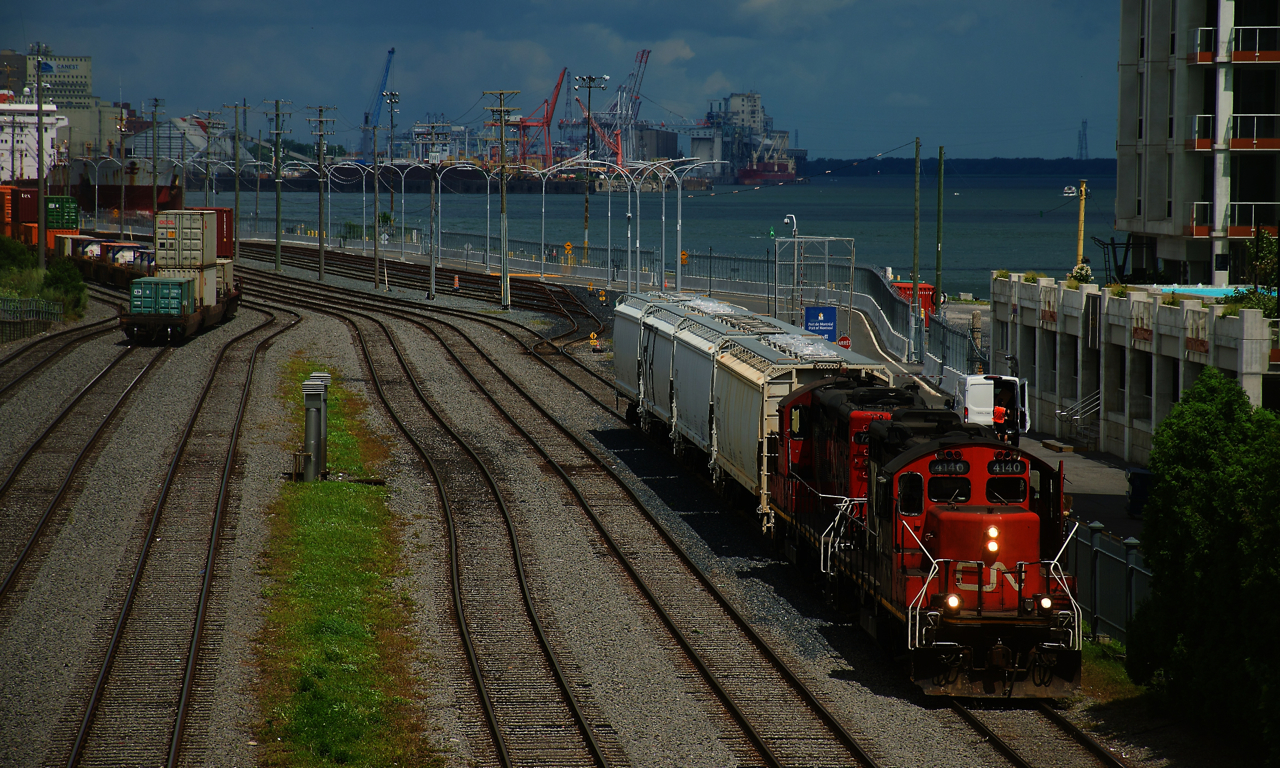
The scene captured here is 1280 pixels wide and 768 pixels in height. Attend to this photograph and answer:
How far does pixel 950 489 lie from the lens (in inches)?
694

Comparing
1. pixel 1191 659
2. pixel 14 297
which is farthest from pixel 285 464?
pixel 14 297

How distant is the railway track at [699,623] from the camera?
16.1 m

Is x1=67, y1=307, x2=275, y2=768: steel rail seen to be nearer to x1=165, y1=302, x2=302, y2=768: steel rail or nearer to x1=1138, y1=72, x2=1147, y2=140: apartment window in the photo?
x1=165, y1=302, x2=302, y2=768: steel rail

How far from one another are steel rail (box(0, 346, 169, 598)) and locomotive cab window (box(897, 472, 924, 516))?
1554 centimetres

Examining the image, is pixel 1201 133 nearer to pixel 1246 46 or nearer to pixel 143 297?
pixel 1246 46

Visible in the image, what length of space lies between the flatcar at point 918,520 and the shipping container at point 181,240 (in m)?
43.7

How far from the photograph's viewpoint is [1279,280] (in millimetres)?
23938

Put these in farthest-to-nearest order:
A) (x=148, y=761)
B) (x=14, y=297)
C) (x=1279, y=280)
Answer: (x=14, y=297) → (x=1279, y=280) → (x=148, y=761)

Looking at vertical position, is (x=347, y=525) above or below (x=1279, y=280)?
below

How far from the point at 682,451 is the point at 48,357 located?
29547 mm

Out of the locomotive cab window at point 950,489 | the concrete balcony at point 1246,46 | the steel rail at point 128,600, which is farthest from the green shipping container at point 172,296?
the locomotive cab window at point 950,489

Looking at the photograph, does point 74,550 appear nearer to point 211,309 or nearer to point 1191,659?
point 1191,659

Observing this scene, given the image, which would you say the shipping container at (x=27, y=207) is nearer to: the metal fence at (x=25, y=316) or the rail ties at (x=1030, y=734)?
the metal fence at (x=25, y=316)

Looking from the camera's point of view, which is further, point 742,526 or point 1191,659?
point 742,526
